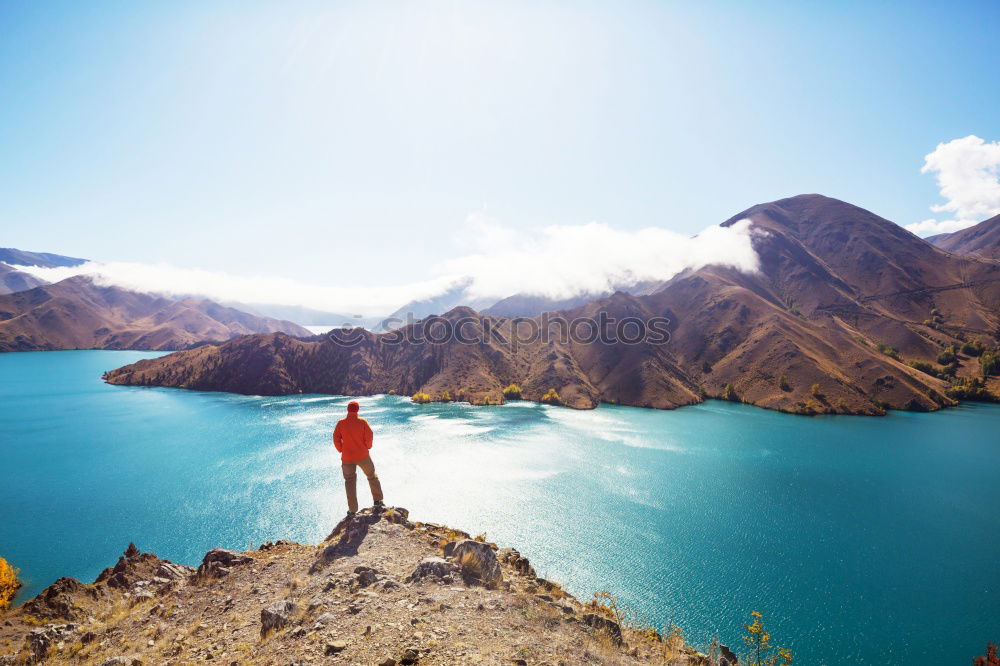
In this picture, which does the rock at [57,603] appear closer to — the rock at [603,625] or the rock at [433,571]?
the rock at [433,571]

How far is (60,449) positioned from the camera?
52.3 m

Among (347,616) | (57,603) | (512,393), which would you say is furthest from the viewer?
(512,393)

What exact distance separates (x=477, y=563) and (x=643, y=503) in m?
30.4

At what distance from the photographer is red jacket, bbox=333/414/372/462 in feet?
44.4

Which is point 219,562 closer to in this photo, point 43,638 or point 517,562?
point 43,638

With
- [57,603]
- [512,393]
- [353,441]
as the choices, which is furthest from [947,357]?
[57,603]

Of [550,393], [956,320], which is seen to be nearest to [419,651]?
[550,393]

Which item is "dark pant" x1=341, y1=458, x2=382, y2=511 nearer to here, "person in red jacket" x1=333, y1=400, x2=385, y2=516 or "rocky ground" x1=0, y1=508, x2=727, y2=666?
"person in red jacket" x1=333, y1=400, x2=385, y2=516

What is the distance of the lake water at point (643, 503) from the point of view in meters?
23.1

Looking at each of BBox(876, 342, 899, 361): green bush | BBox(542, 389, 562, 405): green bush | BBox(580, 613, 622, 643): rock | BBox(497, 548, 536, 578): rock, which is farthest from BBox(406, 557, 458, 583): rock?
BBox(876, 342, 899, 361): green bush

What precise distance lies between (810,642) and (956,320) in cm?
15599

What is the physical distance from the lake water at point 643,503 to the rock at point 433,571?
658 inches

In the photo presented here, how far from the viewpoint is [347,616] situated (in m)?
9.55

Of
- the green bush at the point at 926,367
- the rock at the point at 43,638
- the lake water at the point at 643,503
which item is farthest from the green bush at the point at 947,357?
the rock at the point at 43,638
